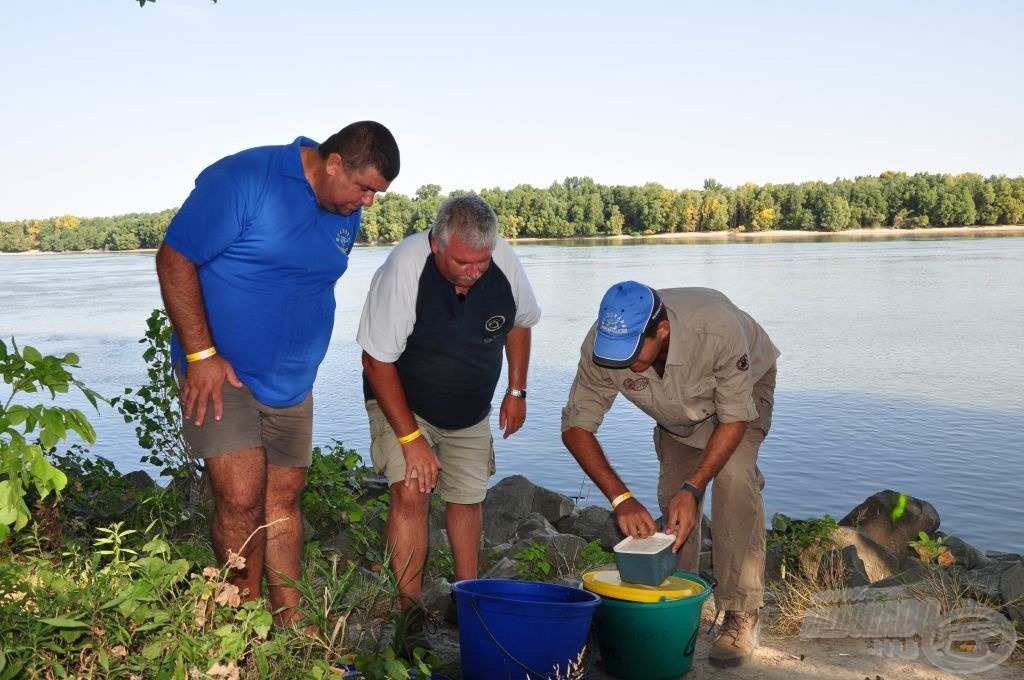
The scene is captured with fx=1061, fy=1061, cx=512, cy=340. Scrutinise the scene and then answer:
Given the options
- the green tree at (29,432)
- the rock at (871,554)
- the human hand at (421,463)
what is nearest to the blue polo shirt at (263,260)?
the human hand at (421,463)

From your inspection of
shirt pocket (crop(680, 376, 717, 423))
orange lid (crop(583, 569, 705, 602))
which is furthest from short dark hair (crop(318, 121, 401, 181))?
orange lid (crop(583, 569, 705, 602))

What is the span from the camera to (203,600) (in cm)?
300

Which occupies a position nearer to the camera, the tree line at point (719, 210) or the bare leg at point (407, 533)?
the bare leg at point (407, 533)

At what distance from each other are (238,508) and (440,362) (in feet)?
3.47

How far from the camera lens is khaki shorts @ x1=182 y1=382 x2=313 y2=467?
368 cm

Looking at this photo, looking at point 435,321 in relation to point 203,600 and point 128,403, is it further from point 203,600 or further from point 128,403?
point 128,403

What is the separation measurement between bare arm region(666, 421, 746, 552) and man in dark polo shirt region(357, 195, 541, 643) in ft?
2.94

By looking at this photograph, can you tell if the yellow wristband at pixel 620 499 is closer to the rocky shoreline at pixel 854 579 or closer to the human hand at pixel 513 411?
the rocky shoreline at pixel 854 579

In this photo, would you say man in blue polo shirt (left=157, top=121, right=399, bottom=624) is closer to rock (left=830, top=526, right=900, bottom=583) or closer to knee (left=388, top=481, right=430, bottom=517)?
knee (left=388, top=481, right=430, bottom=517)

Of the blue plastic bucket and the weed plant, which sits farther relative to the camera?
the blue plastic bucket

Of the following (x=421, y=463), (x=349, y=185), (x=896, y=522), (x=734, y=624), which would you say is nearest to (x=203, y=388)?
(x=349, y=185)

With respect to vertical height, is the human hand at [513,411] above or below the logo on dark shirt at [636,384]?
below

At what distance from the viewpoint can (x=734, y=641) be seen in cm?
423

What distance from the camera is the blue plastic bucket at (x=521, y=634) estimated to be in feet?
11.5
